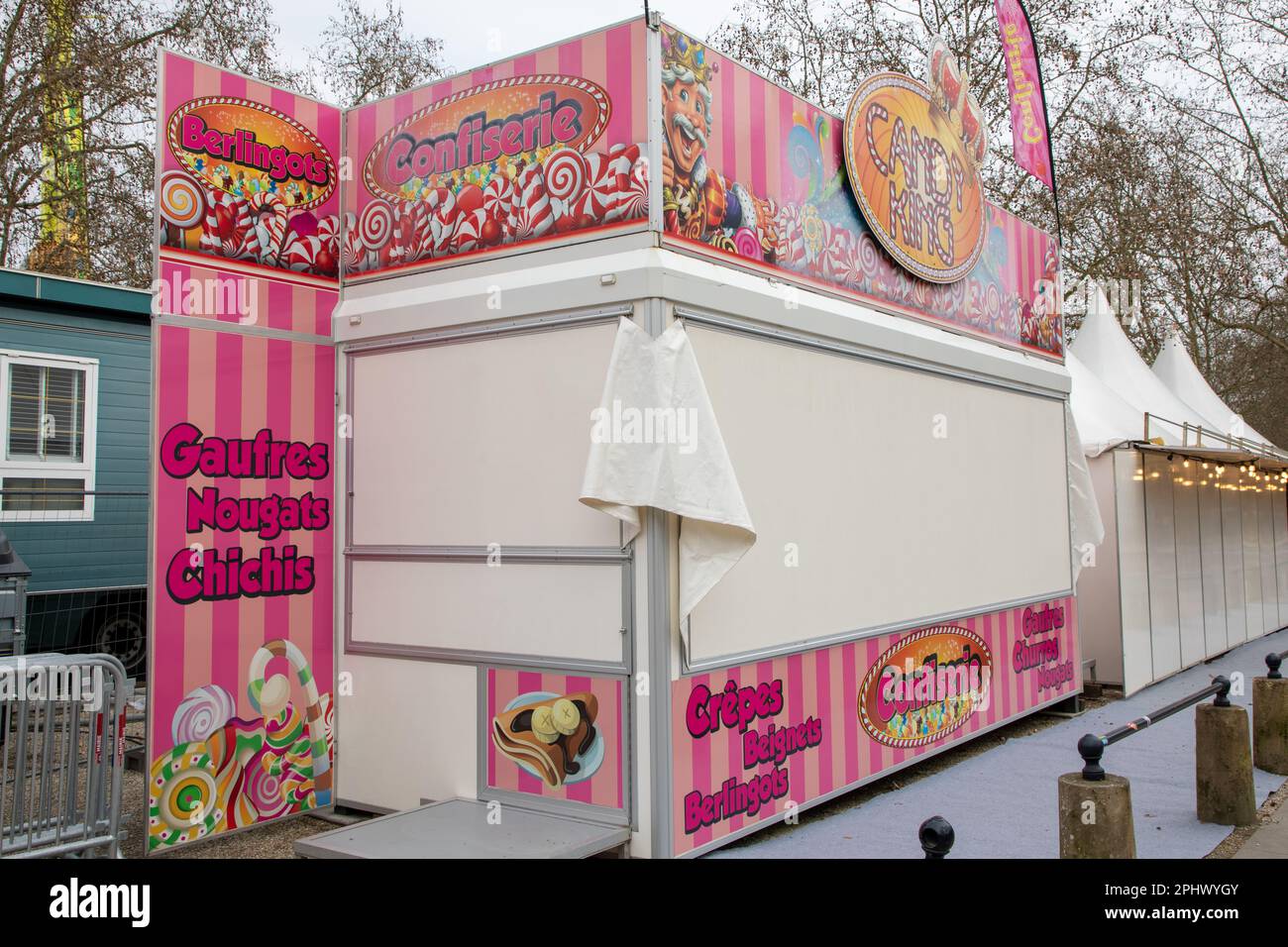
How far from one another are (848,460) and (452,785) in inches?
108

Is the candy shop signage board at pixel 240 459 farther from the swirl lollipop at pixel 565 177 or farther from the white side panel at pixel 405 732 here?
the swirl lollipop at pixel 565 177

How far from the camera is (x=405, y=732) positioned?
5453 mm

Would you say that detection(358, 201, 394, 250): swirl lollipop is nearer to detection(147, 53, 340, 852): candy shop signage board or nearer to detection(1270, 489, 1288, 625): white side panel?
detection(147, 53, 340, 852): candy shop signage board

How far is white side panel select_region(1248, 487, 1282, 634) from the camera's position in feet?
46.6

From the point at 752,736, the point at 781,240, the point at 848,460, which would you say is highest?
the point at 781,240

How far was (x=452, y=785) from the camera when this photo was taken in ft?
17.2

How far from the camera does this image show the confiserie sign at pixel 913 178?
6.50m

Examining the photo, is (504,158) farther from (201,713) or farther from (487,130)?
(201,713)

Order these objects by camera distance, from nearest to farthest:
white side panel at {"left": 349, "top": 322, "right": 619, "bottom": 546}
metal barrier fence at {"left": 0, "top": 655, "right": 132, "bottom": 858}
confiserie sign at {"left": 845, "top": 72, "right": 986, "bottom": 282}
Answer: metal barrier fence at {"left": 0, "top": 655, "right": 132, "bottom": 858}, white side panel at {"left": 349, "top": 322, "right": 619, "bottom": 546}, confiserie sign at {"left": 845, "top": 72, "right": 986, "bottom": 282}

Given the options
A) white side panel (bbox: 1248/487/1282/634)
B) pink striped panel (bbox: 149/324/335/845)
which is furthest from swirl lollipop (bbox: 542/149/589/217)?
white side panel (bbox: 1248/487/1282/634)

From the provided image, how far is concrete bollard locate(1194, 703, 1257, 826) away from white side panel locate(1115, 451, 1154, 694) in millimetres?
3983

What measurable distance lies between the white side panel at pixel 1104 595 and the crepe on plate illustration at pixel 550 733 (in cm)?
645
